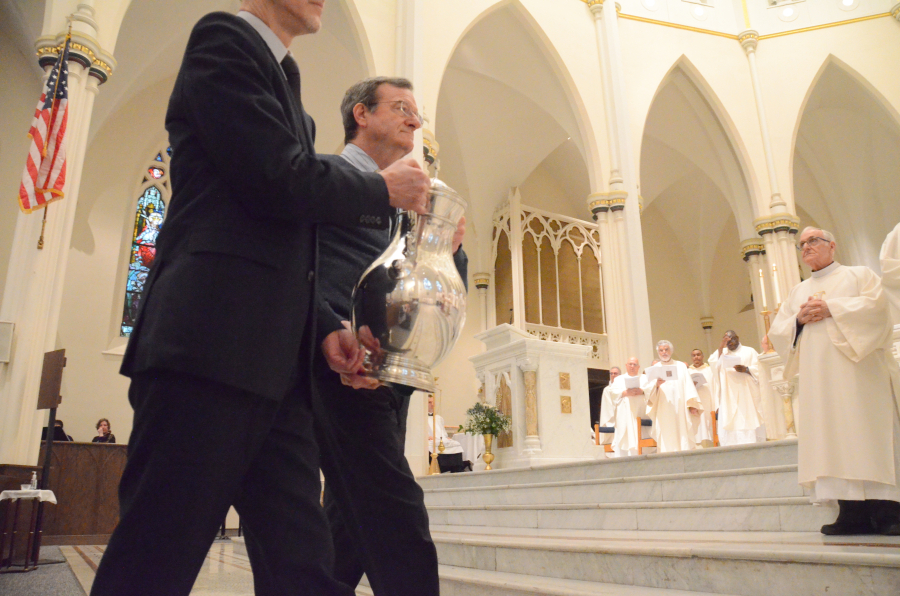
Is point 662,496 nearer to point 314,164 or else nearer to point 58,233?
point 314,164

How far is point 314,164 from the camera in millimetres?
1132

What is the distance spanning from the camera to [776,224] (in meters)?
13.9

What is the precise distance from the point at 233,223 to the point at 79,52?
7946 mm

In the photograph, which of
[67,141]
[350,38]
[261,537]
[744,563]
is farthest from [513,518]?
[350,38]

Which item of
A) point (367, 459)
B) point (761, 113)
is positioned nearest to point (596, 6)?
point (761, 113)

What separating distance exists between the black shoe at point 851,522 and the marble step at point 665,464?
4.53 ft

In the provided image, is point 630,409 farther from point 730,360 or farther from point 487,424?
point 487,424

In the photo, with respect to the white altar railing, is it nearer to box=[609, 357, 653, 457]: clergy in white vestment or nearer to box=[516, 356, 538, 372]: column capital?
box=[609, 357, 653, 457]: clergy in white vestment

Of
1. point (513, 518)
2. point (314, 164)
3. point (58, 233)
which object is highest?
point (58, 233)

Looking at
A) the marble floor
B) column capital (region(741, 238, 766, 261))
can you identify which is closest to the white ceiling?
the marble floor

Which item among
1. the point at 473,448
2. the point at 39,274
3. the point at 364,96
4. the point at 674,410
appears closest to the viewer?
the point at 364,96

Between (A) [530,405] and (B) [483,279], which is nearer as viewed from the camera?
(A) [530,405]

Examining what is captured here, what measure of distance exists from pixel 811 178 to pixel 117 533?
20.5 metres

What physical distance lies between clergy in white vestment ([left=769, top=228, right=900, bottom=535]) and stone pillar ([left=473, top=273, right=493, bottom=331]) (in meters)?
12.4
